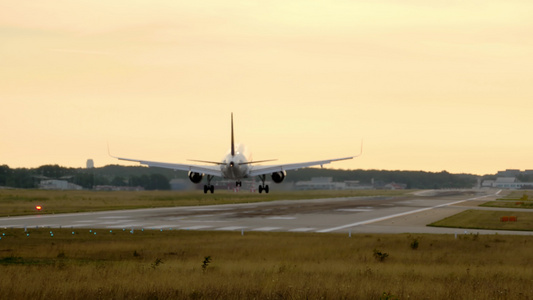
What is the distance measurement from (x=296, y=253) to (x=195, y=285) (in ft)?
61.4

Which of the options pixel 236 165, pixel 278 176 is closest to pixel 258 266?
pixel 236 165

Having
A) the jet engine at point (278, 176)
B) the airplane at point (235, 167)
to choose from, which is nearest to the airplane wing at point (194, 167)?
the airplane at point (235, 167)

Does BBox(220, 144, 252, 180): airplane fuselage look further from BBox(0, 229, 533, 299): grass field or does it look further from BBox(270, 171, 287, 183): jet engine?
BBox(0, 229, 533, 299): grass field

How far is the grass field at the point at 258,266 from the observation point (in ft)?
75.2

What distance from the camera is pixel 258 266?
110 feet

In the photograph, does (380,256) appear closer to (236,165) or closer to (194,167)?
(236,165)

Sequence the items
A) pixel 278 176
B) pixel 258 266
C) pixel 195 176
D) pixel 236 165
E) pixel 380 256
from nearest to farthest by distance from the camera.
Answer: pixel 258 266 < pixel 380 256 < pixel 236 165 < pixel 195 176 < pixel 278 176

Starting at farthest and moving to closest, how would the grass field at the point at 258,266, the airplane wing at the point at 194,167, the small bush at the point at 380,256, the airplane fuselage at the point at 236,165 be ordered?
the airplane wing at the point at 194,167
the airplane fuselage at the point at 236,165
the small bush at the point at 380,256
the grass field at the point at 258,266

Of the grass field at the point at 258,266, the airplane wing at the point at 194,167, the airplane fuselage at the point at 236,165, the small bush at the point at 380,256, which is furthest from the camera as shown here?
the airplane wing at the point at 194,167

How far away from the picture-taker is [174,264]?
34.7 metres

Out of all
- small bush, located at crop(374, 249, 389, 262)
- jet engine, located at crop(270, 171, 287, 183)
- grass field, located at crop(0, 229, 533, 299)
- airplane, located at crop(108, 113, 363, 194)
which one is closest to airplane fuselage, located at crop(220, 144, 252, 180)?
airplane, located at crop(108, 113, 363, 194)

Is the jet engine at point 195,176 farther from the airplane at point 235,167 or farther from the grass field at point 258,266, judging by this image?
the grass field at point 258,266

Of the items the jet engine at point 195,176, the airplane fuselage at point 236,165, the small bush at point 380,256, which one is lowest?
the small bush at point 380,256

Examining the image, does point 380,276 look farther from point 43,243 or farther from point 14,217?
point 14,217
